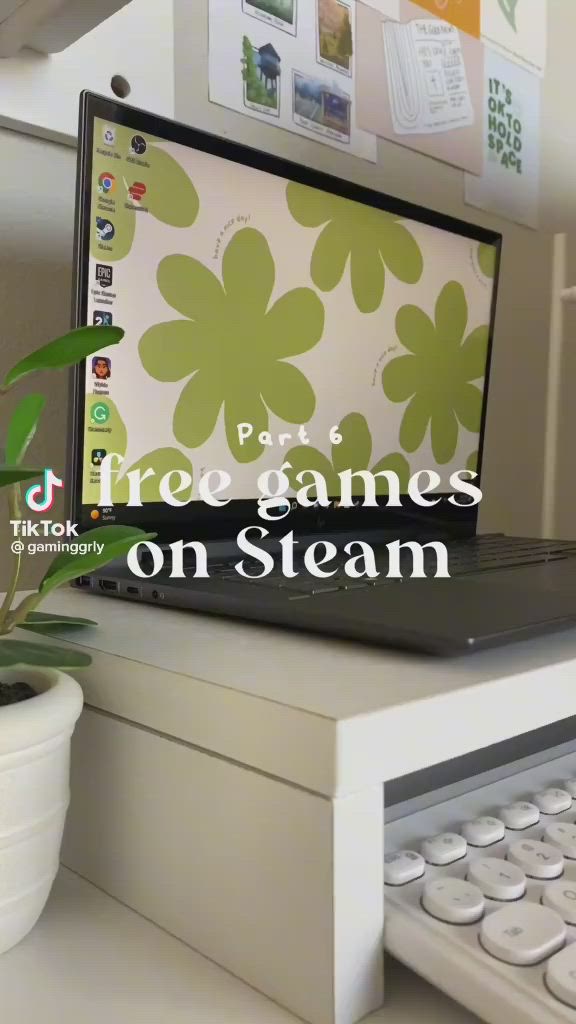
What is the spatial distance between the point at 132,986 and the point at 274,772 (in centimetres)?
11

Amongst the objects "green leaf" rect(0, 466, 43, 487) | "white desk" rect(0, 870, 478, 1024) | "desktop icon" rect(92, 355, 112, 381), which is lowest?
"white desk" rect(0, 870, 478, 1024)

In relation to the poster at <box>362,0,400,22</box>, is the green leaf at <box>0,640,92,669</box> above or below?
below

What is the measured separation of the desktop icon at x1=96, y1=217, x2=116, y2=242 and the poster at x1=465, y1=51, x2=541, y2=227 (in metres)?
0.75

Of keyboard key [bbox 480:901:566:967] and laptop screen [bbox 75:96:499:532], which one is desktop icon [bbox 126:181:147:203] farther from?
keyboard key [bbox 480:901:566:967]

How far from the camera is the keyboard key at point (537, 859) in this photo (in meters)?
0.37

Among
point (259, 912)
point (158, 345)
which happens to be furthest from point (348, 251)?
point (259, 912)

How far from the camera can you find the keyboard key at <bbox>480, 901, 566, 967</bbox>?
0.31 m

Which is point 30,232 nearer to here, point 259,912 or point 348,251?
point 348,251

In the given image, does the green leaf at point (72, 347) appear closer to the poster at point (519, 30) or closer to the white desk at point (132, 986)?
the white desk at point (132, 986)

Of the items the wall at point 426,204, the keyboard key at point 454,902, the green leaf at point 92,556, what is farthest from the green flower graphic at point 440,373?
the keyboard key at point 454,902

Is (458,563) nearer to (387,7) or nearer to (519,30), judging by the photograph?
(387,7)

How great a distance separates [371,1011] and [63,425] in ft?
1.92

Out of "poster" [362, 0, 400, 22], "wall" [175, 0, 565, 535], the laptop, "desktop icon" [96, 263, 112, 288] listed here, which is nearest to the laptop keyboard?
the laptop

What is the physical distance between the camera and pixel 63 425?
2.57 ft
